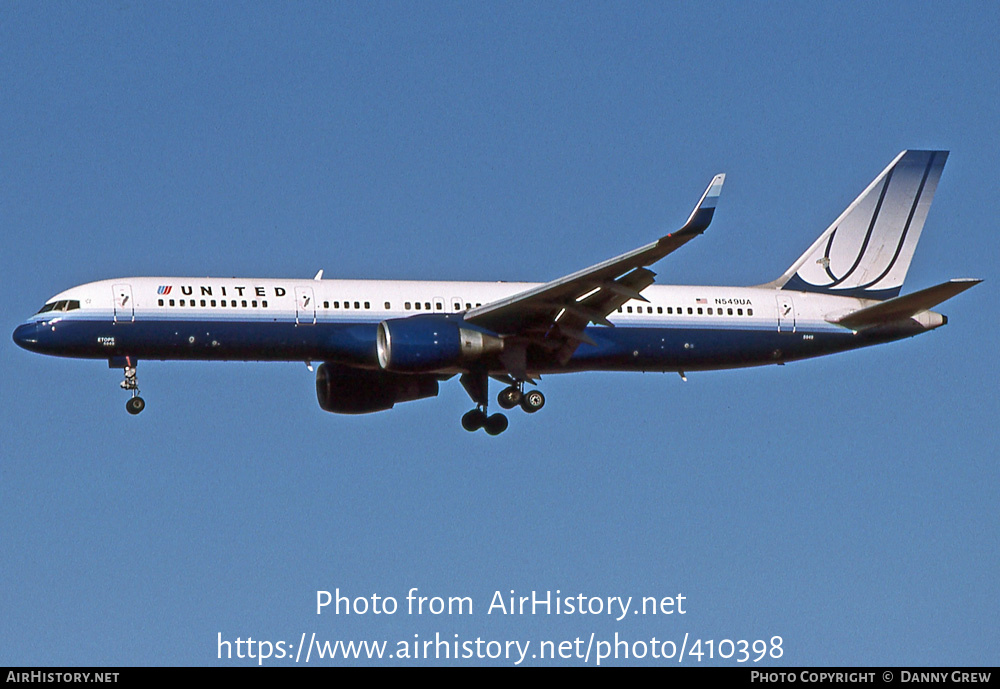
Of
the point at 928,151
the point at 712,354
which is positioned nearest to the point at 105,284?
the point at 712,354

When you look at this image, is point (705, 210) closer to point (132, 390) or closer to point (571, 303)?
point (571, 303)

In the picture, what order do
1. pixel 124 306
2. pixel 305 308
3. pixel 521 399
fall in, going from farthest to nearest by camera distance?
1. pixel 521 399
2. pixel 305 308
3. pixel 124 306

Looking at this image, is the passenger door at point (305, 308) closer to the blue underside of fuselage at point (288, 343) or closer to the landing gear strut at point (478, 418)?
the blue underside of fuselage at point (288, 343)

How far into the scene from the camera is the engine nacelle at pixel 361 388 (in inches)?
2232

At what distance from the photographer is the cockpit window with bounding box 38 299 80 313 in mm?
50938

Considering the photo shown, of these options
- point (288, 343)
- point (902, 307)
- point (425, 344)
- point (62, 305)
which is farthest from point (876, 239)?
point (62, 305)

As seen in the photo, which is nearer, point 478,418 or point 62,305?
point 62,305

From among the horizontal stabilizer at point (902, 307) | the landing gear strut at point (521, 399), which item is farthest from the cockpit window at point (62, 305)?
the horizontal stabilizer at point (902, 307)

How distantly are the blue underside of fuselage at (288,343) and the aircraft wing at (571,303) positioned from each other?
1.14m

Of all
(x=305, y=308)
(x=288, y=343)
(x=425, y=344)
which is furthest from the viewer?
(x=305, y=308)

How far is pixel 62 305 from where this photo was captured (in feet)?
168

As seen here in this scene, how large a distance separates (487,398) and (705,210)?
13.4 meters

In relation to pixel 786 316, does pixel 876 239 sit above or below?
above

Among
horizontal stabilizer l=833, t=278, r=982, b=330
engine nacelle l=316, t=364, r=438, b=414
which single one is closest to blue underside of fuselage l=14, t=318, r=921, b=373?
horizontal stabilizer l=833, t=278, r=982, b=330
